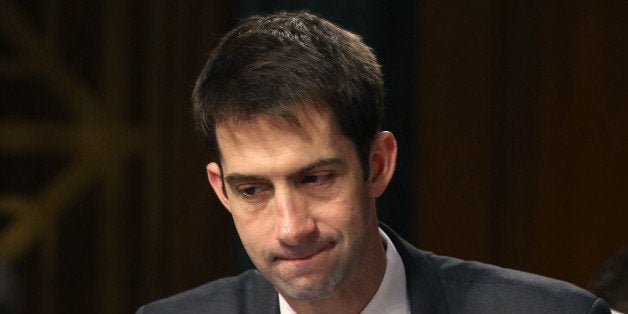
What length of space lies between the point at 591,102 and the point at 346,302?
1751mm

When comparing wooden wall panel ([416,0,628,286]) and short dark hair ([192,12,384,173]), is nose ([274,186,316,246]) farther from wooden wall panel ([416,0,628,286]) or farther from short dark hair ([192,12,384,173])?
wooden wall panel ([416,0,628,286])

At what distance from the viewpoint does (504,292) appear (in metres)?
2.36

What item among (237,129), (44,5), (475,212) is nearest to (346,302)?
(237,129)

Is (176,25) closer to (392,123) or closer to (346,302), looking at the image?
(392,123)

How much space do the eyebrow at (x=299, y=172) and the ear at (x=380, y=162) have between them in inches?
4.6

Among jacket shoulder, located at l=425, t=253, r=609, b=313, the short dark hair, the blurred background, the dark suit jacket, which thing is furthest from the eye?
the blurred background

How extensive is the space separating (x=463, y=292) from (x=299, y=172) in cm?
48

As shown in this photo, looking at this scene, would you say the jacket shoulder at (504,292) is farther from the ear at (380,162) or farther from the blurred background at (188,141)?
the blurred background at (188,141)

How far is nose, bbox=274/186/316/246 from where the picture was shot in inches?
82.7

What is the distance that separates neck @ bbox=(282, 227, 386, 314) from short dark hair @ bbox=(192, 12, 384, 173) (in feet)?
0.66

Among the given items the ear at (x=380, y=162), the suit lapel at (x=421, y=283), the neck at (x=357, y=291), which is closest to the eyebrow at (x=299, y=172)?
the ear at (x=380, y=162)

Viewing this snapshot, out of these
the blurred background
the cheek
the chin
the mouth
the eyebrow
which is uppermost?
the eyebrow

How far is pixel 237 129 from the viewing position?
2.18 metres

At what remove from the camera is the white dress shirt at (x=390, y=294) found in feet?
7.69
